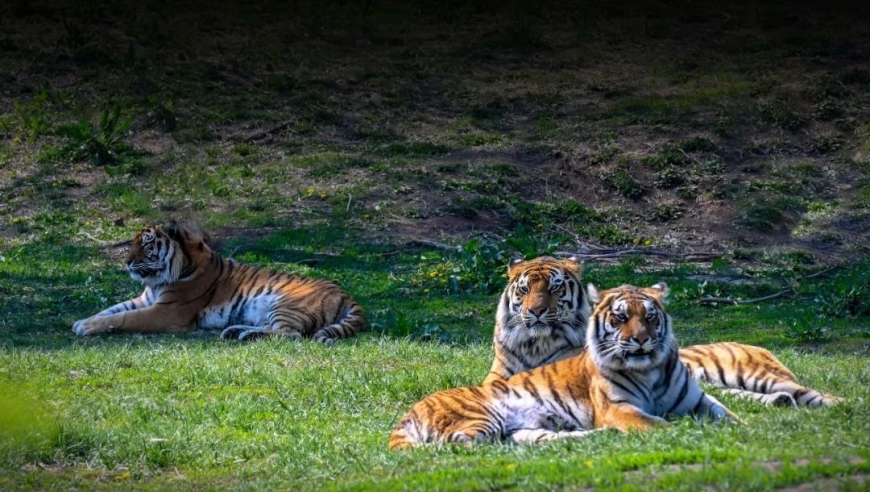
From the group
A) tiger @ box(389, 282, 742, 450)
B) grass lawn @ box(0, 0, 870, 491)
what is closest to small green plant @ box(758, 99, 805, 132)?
grass lawn @ box(0, 0, 870, 491)

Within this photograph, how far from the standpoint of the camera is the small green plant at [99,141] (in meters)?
18.4

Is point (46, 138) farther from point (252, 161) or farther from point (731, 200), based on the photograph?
point (731, 200)

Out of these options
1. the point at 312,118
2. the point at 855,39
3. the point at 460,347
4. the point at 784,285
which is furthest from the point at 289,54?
the point at 460,347

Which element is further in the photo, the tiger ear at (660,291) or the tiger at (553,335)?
the tiger at (553,335)

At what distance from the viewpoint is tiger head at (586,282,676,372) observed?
6.91 metres

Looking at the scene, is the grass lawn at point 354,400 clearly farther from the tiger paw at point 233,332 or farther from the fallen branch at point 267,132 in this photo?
the fallen branch at point 267,132

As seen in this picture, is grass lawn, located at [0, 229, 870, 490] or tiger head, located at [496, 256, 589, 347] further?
tiger head, located at [496, 256, 589, 347]

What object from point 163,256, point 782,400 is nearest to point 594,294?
point 782,400

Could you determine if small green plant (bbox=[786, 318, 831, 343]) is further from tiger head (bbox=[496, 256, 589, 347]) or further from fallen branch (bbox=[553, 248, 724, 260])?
fallen branch (bbox=[553, 248, 724, 260])

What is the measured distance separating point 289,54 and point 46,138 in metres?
4.56

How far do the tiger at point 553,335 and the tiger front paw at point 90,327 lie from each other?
4931 millimetres

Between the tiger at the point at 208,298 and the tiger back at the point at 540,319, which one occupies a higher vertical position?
the tiger back at the point at 540,319

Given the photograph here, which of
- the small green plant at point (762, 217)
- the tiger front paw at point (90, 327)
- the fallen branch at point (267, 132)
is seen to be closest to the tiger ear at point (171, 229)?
the tiger front paw at point (90, 327)

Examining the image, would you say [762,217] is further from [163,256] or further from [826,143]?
[163,256]
